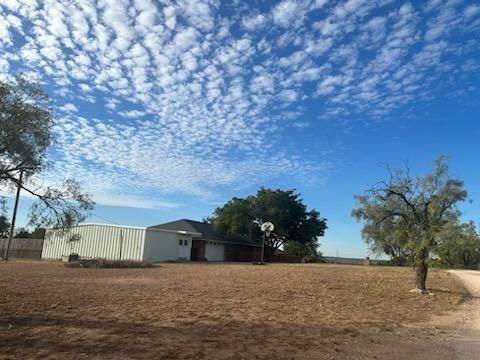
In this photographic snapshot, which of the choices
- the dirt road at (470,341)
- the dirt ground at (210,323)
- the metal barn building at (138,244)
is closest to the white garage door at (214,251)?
the metal barn building at (138,244)

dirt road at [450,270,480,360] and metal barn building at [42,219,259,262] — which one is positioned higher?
metal barn building at [42,219,259,262]

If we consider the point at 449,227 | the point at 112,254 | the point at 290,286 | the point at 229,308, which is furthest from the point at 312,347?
the point at 112,254

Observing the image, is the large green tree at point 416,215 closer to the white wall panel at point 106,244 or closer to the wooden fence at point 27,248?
the white wall panel at point 106,244

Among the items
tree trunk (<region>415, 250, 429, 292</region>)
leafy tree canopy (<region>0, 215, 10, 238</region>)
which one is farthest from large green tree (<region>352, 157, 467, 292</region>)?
leafy tree canopy (<region>0, 215, 10, 238</region>)

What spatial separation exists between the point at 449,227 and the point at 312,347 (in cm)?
1283

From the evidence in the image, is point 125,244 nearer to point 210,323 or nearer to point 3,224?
point 3,224

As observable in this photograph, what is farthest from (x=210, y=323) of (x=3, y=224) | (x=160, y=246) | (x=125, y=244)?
(x=125, y=244)

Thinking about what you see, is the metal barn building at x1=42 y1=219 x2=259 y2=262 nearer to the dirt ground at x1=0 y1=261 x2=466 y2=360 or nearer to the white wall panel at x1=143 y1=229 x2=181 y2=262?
the white wall panel at x1=143 y1=229 x2=181 y2=262

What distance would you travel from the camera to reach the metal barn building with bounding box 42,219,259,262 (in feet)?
127

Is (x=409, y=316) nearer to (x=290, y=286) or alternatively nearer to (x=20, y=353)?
(x=290, y=286)

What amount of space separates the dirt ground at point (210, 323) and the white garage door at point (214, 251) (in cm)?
3084

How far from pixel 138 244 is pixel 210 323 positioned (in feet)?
97.7

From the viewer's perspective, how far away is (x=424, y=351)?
8617 millimetres

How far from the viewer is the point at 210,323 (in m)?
10.1
